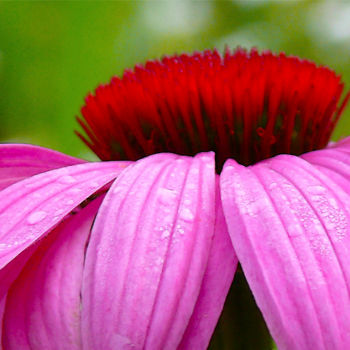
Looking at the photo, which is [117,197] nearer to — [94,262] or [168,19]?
[94,262]

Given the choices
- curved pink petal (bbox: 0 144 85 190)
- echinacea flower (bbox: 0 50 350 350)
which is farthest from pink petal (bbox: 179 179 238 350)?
curved pink petal (bbox: 0 144 85 190)

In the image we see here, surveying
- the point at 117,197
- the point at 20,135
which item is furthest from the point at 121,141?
the point at 20,135

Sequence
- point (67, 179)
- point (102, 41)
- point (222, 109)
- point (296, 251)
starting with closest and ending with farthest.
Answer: point (296, 251) → point (67, 179) → point (222, 109) → point (102, 41)

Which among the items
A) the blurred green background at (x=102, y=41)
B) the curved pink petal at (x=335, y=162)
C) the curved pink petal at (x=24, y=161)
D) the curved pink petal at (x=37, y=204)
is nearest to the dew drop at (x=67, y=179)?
the curved pink petal at (x=37, y=204)

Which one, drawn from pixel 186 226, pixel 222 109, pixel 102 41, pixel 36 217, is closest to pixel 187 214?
pixel 186 226

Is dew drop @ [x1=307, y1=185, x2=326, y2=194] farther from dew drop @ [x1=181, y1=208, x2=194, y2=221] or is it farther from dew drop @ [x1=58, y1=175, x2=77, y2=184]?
dew drop @ [x1=58, y1=175, x2=77, y2=184]

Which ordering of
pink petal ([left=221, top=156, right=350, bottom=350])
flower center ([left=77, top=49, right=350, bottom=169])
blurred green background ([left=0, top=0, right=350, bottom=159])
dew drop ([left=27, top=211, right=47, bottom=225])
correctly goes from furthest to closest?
blurred green background ([left=0, top=0, right=350, bottom=159]) → flower center ([left=77, top=49, right=350, bottom=169]) → dew drop ([left=27, top=211, right=47, bottom=225]) → pink petal ([left=221, top=156, right=350, bottom=350])

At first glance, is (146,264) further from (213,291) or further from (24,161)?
(24,161)
